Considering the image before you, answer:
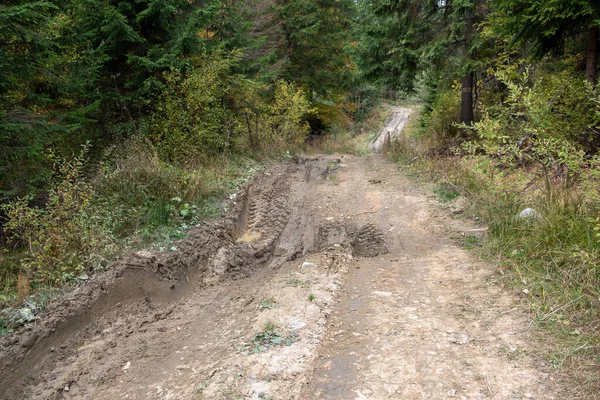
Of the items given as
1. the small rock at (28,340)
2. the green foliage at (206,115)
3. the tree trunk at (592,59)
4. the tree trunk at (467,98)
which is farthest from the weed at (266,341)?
the tree trunk at (467,98)

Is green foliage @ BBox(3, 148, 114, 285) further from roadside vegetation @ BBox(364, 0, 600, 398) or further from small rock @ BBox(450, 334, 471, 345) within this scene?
roadside vegetation @ BBox(364, 0, 600, 398)

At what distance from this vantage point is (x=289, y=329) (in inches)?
149

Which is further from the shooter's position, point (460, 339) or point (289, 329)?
point (289, 329)

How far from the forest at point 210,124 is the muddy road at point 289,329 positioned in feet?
1.70

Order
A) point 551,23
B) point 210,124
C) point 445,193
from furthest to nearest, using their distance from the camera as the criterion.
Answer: point 210,124
point 445,193
point 551,23

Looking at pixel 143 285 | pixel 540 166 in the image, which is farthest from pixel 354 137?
pixel 143 285

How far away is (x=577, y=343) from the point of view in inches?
122

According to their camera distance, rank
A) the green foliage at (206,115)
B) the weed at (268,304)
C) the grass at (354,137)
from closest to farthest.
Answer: the weed at (268,304), the green foliage at (206,115), the grass at (354,137)

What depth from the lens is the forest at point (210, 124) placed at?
4602mm

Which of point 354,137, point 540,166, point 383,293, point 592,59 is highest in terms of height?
point 592,59

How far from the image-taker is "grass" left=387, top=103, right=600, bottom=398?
3078 mm

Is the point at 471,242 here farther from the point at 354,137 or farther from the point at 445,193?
the point at 354,137

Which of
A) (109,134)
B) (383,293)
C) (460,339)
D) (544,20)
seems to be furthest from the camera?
(109,134)

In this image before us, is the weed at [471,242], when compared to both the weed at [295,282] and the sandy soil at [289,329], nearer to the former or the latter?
the sandy soil at [289,329]
